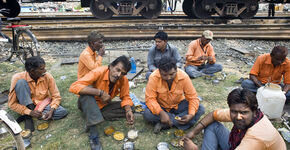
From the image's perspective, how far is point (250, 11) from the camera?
10000 millimetres

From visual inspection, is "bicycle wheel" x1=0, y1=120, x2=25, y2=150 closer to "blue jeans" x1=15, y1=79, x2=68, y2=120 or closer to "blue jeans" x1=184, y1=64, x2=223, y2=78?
"blue jeans" x1=15, y1=79, x2=68, y2=120

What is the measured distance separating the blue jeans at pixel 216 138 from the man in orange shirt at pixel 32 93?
92.9 inches

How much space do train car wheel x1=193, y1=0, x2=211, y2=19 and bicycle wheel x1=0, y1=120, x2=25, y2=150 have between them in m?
9.01

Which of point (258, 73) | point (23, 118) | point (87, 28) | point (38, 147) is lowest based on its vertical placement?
point (38, 147)

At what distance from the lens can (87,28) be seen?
27.6 ft

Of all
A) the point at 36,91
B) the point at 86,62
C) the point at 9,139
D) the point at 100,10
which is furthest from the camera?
the point at 100,10

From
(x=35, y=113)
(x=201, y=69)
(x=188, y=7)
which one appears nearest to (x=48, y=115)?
(x=35, y=113)

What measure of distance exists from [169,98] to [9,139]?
2.40 metres

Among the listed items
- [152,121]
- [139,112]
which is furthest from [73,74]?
[152,121]

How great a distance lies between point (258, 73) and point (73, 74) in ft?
13.9

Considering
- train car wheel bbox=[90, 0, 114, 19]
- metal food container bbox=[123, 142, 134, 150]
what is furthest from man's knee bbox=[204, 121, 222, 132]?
train car wheel bbox=[90, 0, 114, 19]

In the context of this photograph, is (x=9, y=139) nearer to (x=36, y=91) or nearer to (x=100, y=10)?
(x=36, y=91)

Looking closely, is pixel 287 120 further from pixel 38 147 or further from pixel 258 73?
pixel 38 147

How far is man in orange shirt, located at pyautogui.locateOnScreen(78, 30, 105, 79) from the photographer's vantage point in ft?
12.6
